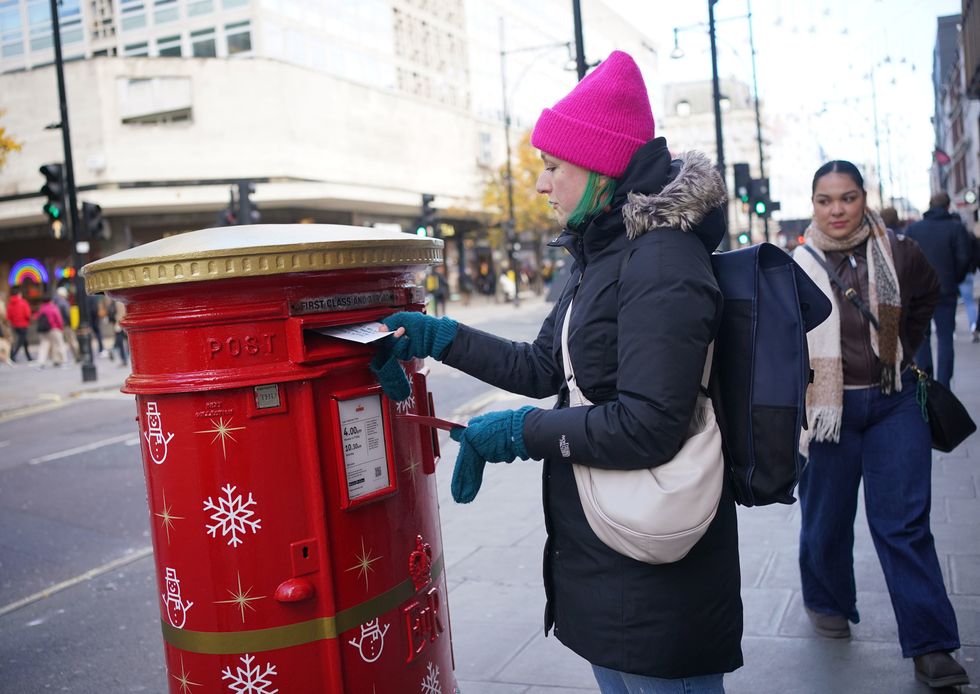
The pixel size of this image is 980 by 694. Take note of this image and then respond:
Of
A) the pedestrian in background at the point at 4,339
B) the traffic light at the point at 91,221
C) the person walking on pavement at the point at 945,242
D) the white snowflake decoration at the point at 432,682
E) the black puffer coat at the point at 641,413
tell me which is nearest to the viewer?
the black puffer coat at the point at 641,413

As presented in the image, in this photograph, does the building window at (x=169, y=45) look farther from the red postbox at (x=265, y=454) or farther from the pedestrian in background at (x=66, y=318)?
the red postbox at (x=265, y=454)

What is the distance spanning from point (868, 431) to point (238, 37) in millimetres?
38735

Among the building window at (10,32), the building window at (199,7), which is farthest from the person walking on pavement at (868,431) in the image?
the building window at (10,32)

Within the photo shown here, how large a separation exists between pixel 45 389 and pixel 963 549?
16.0m

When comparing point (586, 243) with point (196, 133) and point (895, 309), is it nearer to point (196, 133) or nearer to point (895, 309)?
point (895, 309)

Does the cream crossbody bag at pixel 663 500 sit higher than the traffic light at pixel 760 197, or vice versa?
the traffic light at pixel 760 197

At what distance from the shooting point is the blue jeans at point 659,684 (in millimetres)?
2205

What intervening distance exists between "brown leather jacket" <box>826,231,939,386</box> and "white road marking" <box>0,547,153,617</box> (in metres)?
4.45

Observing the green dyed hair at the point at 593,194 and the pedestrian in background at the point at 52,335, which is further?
the pedestrian in background at the point at 52,335

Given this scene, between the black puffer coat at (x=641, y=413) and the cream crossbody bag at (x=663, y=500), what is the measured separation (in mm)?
46

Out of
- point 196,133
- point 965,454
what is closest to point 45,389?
point 965,454

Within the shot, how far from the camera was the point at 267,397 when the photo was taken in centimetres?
216

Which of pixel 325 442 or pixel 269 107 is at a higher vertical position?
pixel 269 107

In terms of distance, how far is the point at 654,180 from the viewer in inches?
86.3
